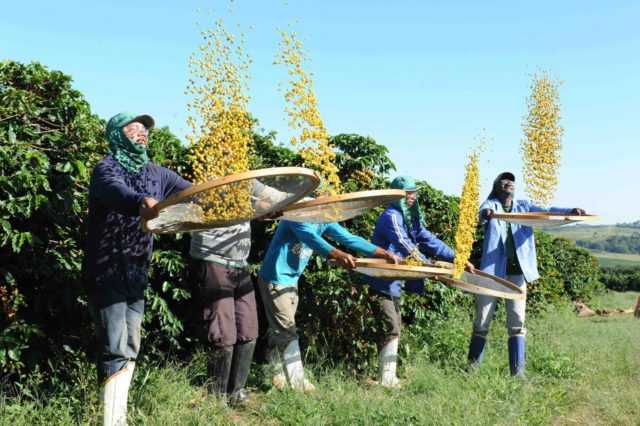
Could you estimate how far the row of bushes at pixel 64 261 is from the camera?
3828 millimetres

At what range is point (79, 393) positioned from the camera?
4035 mm

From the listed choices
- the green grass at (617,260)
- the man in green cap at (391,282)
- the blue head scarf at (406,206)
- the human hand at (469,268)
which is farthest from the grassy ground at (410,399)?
the green grass at (617,260)

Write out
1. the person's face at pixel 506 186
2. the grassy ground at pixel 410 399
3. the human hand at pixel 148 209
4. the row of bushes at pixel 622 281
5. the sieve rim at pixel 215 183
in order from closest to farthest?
the sieve rim at pixel 215 183
the human hand at pixel 148 209
the grassy ground at pixel 410 399
the person's face at pixel 506 186
the row of bushes at pixel 622 281

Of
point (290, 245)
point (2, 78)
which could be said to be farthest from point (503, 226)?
point (2, 78)

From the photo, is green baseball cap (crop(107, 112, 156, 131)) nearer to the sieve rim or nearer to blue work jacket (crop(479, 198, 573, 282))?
the sieve rim

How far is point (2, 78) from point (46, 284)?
4.66ft

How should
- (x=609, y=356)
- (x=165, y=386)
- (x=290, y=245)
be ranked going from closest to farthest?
1. (x=165, y=386)
2. (x=290, y=245)
3. (x=609, y=356)

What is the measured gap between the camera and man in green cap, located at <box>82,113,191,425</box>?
342cm

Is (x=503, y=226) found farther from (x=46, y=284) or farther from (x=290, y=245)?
(x=46, y=284)

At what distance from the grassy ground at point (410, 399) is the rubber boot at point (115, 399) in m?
0.24

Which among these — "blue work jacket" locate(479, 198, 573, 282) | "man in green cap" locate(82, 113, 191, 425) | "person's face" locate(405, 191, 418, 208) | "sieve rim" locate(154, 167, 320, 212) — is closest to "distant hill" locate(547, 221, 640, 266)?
"blue work jacket" locate(479, 198, 573, 282)

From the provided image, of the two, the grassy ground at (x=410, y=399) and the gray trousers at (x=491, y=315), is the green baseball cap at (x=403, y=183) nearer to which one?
the gray trousers at (x=491, y=315)

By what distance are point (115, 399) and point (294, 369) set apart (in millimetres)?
1635

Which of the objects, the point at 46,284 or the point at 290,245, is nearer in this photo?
Result: the point at 46,284
